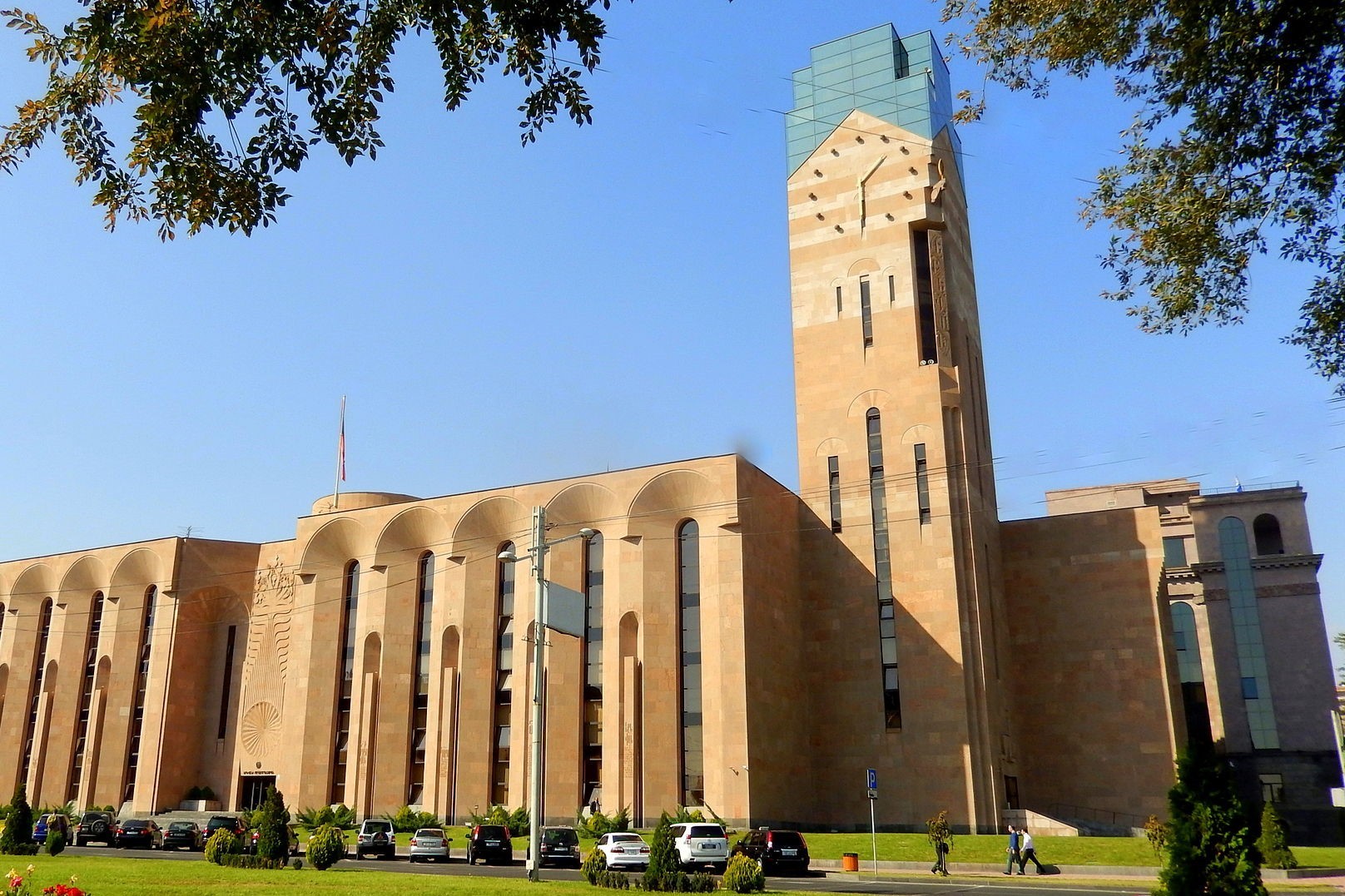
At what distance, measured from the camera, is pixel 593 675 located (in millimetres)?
44625

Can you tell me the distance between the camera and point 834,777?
144 feet

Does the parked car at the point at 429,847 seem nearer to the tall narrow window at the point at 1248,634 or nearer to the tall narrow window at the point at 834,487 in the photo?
the tall narrow window at the point at 834,487

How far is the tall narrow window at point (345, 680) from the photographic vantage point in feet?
161

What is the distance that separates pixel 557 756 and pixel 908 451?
18832 millimetres

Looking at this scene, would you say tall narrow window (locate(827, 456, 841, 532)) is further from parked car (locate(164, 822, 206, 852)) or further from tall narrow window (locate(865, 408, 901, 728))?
parked car (locate(164, 822, 206, 852))

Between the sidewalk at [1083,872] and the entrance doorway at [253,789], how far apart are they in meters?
31.0

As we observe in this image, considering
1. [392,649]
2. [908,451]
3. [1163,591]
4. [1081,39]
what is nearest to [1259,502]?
[1163,591]

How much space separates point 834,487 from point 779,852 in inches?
808

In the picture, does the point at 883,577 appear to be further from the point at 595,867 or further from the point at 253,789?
the point at 253,789

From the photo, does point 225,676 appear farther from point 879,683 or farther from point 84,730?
point 879,683

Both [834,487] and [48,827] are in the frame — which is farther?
[834,487]

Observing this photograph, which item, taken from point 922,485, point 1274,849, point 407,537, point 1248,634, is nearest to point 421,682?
point 407,537

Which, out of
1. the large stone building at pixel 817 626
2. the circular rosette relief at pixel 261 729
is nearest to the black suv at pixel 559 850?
the large stone building at pixel 817 626

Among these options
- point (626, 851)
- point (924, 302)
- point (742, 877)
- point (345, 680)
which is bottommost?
point (626, 851)
